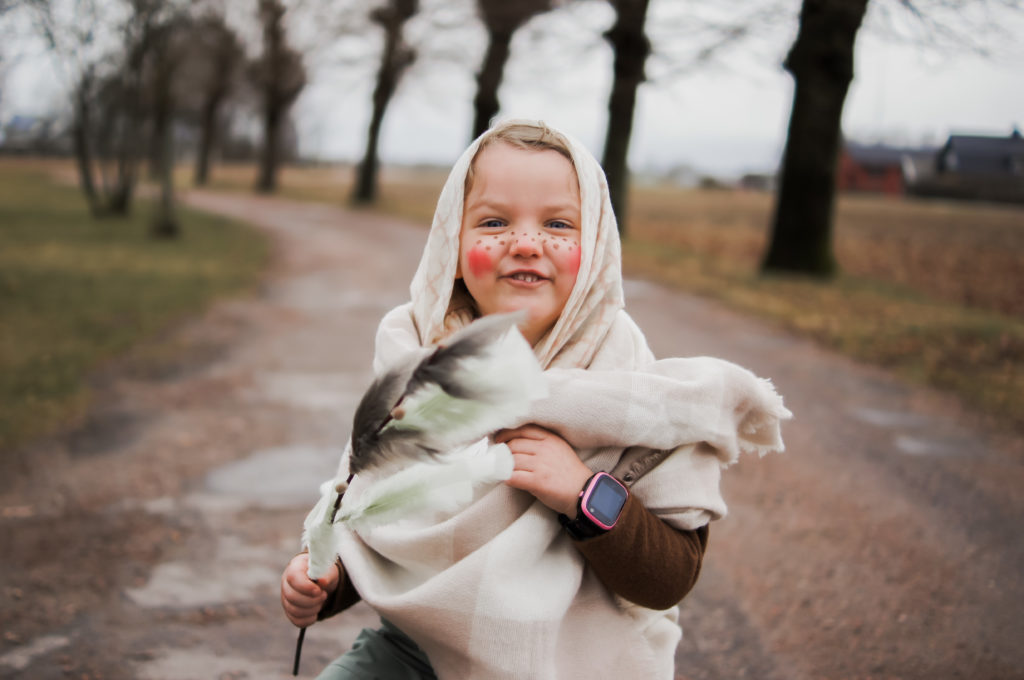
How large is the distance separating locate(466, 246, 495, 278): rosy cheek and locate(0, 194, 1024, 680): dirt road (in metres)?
1.80

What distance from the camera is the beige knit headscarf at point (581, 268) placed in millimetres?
1725

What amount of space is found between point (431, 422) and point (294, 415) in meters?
4.71

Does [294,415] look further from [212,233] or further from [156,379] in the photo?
[212,233]

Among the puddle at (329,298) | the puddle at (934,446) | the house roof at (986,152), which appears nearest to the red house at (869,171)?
the house roof at (986,152)

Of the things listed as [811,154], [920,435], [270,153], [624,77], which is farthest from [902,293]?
[270,153]

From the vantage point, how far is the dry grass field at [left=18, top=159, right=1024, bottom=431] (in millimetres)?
7102

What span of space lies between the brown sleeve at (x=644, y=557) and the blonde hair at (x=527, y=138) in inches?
29.8

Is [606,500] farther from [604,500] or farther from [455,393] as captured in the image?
[455,393]

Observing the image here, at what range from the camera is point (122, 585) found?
131 inches

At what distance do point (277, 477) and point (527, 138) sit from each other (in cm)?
336

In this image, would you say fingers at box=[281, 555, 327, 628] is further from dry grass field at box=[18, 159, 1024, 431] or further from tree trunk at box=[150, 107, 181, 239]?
tree trunk at box=[150, 107, 181, 239]

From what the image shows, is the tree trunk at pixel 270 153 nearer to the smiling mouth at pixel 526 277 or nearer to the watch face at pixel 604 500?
the smiling mouth at pixel 526 277

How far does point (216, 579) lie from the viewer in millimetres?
3406

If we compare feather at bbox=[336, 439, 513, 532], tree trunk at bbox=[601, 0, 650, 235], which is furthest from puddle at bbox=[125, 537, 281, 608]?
tree trunk at bbox=[601, 0, 650, 235]
